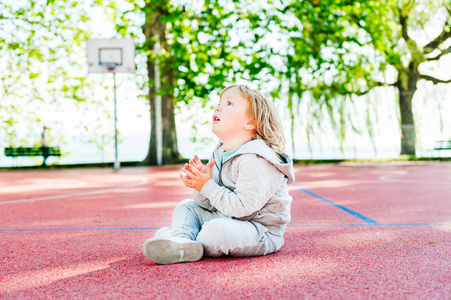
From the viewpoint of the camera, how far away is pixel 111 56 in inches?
536

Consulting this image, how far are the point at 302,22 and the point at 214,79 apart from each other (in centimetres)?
278

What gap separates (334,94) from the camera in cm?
1552

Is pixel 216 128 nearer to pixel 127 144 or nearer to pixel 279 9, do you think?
pixel 279 9

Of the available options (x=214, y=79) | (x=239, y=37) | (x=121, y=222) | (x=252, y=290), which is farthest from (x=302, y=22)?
(x=252, y=290)

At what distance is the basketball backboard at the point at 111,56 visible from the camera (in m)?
13.5

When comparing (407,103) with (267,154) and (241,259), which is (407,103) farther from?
(241,259)

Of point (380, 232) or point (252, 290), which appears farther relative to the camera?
point (380, 232)

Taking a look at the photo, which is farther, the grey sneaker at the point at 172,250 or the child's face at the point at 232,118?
the child's face at the point at 232,118

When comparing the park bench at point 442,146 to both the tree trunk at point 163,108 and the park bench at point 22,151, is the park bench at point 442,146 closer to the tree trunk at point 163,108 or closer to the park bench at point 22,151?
the tree trunk at point 163,108

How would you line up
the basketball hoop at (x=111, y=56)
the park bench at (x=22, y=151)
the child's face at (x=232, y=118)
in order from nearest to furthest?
the child's face at (x=232, y=118)
the basketball hoop at (x=111, y=56)
the park bench at (x=22, y=151)

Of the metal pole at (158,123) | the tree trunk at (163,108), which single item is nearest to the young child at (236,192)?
the tree trunk at (163,108)

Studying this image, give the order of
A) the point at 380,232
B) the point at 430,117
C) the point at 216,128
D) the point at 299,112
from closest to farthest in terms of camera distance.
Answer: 1. the point at 216,128
2. the point at 380,232
3. the point at 299,112
4. the point at 430,117

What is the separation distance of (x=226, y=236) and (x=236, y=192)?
237mm

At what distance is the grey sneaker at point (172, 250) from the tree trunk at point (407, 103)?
15.1 m
